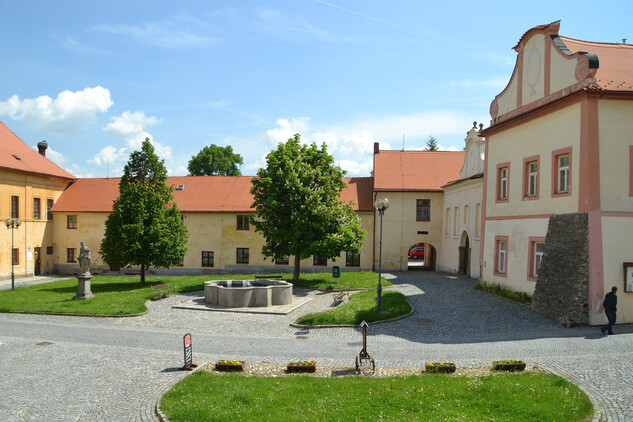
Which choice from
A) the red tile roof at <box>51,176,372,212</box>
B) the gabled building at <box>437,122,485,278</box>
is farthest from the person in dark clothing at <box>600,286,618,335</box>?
the red tile roof at <box>51,176,372,212</box>

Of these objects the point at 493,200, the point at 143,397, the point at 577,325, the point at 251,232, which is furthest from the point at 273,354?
the point at 251,232

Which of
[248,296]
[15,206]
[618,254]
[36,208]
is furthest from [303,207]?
[36,208]

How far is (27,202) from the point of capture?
1495 inches

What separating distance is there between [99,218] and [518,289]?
3463 cm

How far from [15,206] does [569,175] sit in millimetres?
39019

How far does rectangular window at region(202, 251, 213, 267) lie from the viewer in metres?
38.7

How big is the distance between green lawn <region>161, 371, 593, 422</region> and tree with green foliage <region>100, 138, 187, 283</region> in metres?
18.7

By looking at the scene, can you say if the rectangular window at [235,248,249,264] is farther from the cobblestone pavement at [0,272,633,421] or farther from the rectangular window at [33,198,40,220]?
the rectangular window at [33,198,40,220]

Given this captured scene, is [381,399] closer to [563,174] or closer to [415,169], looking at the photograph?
[563,174]

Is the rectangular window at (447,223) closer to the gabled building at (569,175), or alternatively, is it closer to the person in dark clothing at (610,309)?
the gabled building at (569,175)

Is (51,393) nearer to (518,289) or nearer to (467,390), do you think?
(467,390)

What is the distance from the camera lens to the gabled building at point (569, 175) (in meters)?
16.2

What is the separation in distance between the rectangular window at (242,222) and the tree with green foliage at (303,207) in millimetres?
11011

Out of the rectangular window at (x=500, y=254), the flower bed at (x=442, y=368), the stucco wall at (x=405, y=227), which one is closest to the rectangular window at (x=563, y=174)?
the rectangular window at (x=500, y=254)
